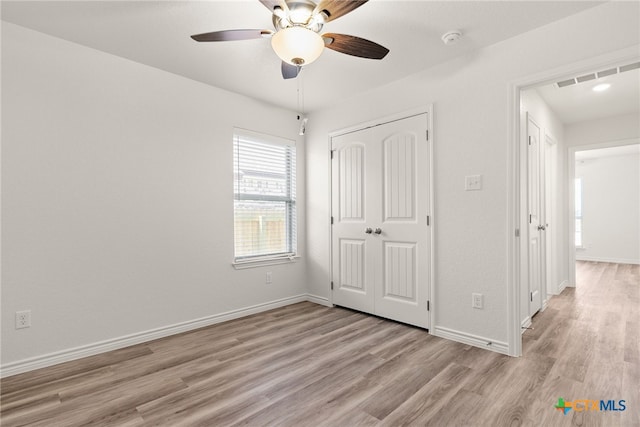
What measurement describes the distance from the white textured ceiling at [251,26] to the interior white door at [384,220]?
702 mm

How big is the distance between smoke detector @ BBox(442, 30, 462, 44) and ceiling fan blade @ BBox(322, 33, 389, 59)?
0.71 meters

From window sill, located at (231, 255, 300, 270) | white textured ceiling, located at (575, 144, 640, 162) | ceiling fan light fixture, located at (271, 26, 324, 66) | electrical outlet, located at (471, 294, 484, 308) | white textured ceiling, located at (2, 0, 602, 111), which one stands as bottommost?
electrical outlet, located at (471, 294, 484, 308)

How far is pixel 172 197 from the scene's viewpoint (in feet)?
10.1

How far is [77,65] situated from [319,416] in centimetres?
318

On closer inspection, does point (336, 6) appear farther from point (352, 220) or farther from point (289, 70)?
point (352, 220)

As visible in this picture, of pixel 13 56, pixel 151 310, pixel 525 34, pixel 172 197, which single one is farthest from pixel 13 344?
pixel 525 34

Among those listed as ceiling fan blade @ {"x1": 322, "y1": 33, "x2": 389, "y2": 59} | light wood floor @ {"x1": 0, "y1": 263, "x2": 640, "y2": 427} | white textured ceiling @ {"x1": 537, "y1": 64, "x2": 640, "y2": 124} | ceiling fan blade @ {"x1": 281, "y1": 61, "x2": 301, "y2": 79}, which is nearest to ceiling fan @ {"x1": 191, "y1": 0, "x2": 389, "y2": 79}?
ceiling fan blade @ {"x1": 322, "y1": 33, "x2": 389, "y2": 59}

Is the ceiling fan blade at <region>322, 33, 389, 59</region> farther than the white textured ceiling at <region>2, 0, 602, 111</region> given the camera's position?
No

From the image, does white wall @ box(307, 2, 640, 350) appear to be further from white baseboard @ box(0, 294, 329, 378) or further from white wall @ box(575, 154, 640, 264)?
white wall @ box(575, 154, 640, 264)

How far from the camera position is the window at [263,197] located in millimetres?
3650

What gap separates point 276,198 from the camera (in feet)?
13.1

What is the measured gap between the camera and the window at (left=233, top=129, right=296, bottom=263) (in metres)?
3.65

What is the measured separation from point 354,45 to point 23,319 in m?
3.05

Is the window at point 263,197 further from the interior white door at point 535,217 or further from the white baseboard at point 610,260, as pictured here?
the white baseboard at point 610,260
